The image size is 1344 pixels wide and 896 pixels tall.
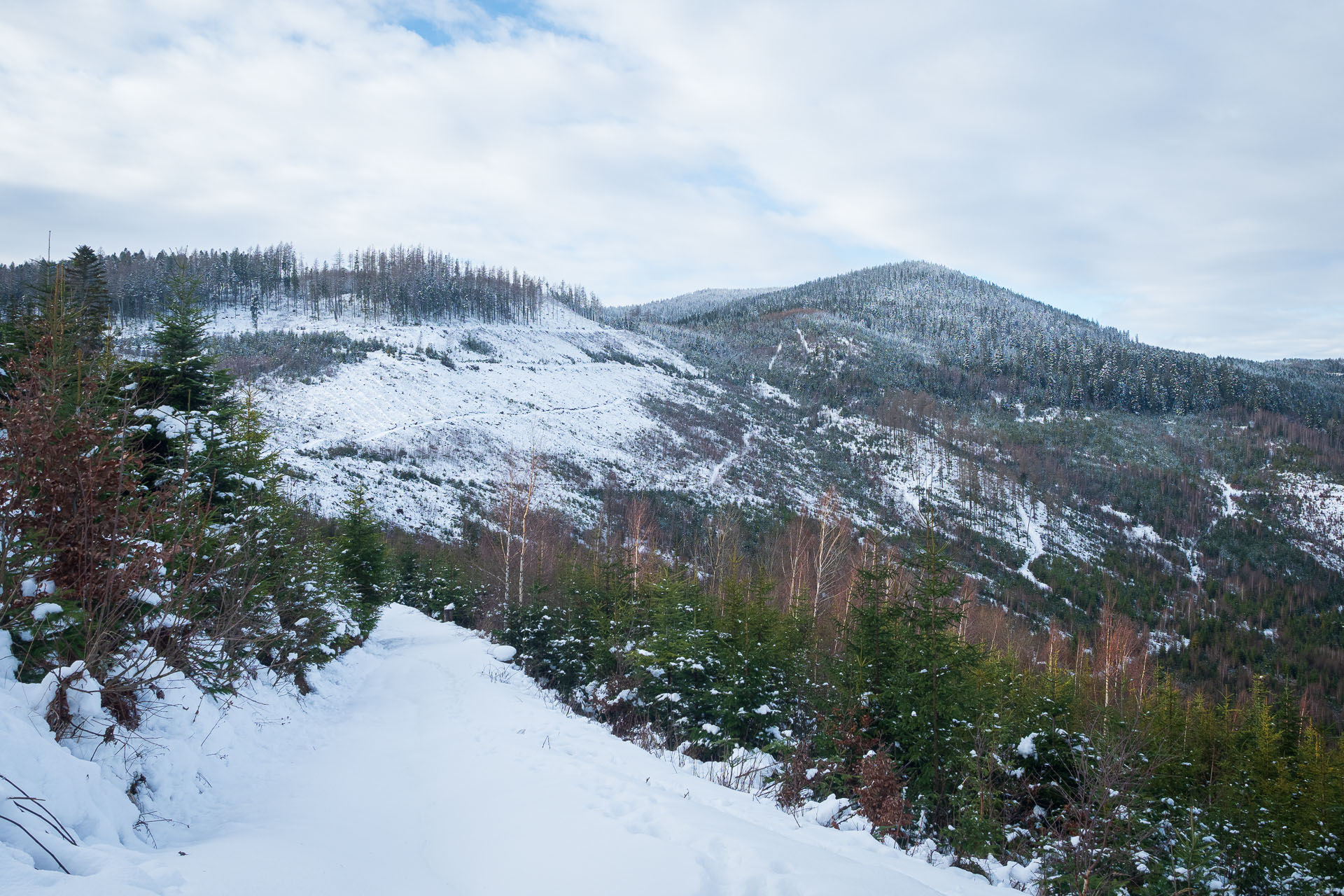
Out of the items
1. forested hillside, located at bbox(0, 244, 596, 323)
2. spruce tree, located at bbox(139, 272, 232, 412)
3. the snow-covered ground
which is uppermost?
forested hillside, located at bbox(0, 244, 596, 323)

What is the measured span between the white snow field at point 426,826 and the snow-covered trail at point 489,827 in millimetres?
23

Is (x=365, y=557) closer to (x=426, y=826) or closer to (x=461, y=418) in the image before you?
(x=426, y=826)

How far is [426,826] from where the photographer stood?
603cm

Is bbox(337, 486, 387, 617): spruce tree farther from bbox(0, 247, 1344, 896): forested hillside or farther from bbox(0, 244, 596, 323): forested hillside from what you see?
bbox(0, 244, 596, 323): forested hillside

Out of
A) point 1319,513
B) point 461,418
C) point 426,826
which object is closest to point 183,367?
point 426,826

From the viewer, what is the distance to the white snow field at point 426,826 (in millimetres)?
3777

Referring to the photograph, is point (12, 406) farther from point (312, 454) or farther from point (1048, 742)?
point (312, 454)

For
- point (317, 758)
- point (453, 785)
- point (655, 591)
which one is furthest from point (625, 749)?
point (655, 591)

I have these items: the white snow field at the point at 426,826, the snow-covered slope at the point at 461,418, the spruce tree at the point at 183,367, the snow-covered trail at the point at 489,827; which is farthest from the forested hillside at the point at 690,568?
the snow-covered trail at the point at 489,827

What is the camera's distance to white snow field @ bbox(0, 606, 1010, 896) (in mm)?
3777

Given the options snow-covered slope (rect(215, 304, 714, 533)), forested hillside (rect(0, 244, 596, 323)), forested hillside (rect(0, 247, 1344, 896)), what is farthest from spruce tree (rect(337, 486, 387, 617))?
forested hillside (rect(0, 244, 596, 323))

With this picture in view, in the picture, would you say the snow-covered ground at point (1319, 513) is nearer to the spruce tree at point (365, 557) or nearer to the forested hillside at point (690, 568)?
the forested hillside at point (690, 568)

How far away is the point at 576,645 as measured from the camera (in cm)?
1920

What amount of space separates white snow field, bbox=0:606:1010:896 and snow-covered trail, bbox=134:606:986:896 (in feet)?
0.08
